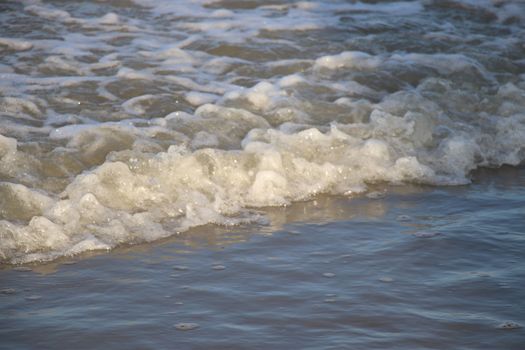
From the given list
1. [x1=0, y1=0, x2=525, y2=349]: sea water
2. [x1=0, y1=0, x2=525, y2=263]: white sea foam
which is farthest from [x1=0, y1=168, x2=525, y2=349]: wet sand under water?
[x1=0, y1=0, x2=525, y2=263]: white sea foam

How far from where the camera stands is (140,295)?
3561mm

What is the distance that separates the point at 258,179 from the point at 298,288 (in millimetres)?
1377

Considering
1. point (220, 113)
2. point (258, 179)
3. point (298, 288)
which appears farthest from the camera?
point (220, 113)

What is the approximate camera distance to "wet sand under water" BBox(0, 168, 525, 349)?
320 cm

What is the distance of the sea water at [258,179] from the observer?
11.1 ft

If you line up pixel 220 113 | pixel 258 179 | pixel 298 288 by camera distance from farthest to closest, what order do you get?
1. pixel 220 113
2. pixel 258 179
3. pixel 298 288

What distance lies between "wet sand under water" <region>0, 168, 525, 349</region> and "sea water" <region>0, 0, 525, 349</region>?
1 cm

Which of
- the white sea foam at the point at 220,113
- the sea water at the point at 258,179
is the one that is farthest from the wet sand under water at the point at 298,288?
the white sea foam at the point at 220,113

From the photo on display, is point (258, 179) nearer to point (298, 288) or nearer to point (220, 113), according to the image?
point (220, 113)

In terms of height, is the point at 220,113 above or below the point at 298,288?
above

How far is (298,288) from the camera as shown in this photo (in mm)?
3621

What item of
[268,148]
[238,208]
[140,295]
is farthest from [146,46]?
[140,295]

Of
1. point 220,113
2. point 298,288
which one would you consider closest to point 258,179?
point 220,113

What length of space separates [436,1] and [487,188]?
461 centimetres
